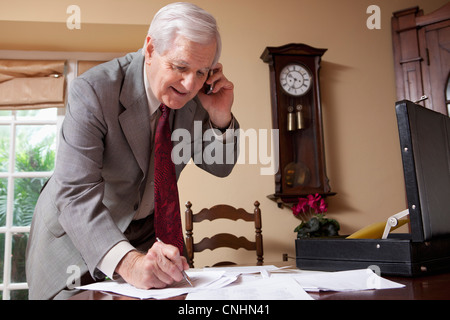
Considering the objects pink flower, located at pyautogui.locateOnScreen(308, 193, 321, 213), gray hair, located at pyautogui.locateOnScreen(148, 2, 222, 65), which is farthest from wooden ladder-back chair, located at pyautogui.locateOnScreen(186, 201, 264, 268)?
gray hair, located at pyautogui.locateOnScreen(148, 2, 222, 65)

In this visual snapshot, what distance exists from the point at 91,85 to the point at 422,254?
2.85 ft

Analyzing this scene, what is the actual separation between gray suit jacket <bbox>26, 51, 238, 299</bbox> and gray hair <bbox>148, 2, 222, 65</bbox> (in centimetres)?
13

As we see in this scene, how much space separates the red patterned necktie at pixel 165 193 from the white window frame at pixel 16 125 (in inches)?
82.4

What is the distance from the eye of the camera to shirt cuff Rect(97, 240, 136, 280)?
2.62 ft

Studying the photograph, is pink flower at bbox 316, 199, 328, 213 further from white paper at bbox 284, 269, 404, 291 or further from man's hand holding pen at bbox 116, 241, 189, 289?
man's hand holding pen at bbox 116, 241, 189, 289

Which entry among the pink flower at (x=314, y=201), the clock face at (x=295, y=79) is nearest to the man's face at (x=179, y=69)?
the pink flower at (x=314, y=201)

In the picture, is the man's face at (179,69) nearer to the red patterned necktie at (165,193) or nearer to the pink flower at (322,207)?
the red patterned necktie at (165,193)

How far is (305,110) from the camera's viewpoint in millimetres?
2730

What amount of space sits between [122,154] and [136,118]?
10cm

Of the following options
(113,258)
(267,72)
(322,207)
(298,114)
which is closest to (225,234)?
(322,207)

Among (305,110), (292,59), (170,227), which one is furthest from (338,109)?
(170,227)

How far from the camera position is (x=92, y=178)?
927 millimetres

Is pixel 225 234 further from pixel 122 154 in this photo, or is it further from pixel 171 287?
pixel 171 287

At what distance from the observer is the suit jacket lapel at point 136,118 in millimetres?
1059
